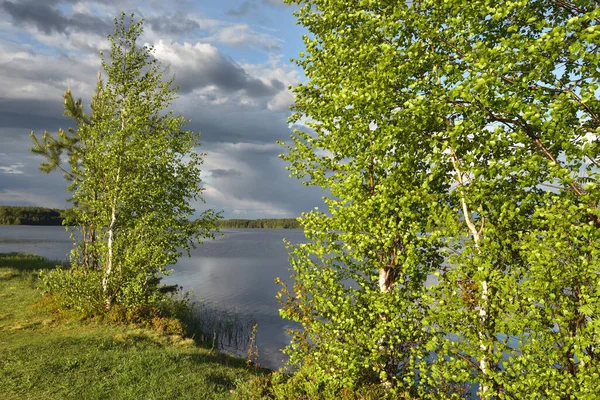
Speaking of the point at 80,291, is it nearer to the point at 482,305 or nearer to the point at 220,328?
the point at 220,328

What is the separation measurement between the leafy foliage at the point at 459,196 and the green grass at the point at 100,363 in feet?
15.5

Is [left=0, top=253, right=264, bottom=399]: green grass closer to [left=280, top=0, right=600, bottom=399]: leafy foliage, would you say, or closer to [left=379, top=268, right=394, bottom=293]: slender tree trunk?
[left=280, top=0, right=600, bottom=399]: leafy foliage

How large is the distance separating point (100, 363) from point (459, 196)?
14485 mm

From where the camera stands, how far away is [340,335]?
36.6ft

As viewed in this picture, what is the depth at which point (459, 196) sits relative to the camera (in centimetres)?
873

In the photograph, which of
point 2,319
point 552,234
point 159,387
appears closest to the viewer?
point 552,234

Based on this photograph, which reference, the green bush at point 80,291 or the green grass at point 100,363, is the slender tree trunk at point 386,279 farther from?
the green bush at point 80,291

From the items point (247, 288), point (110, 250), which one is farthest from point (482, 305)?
point (247, 288)

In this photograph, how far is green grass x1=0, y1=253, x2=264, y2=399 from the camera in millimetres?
12016

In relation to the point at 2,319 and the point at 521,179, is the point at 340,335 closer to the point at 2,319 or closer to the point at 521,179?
the point at 521,179

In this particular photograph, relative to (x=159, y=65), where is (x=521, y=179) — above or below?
below

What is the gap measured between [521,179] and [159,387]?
515 inches

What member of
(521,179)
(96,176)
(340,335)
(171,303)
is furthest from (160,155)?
(521,179)

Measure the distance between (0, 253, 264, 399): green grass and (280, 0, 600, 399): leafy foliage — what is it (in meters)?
4.72
